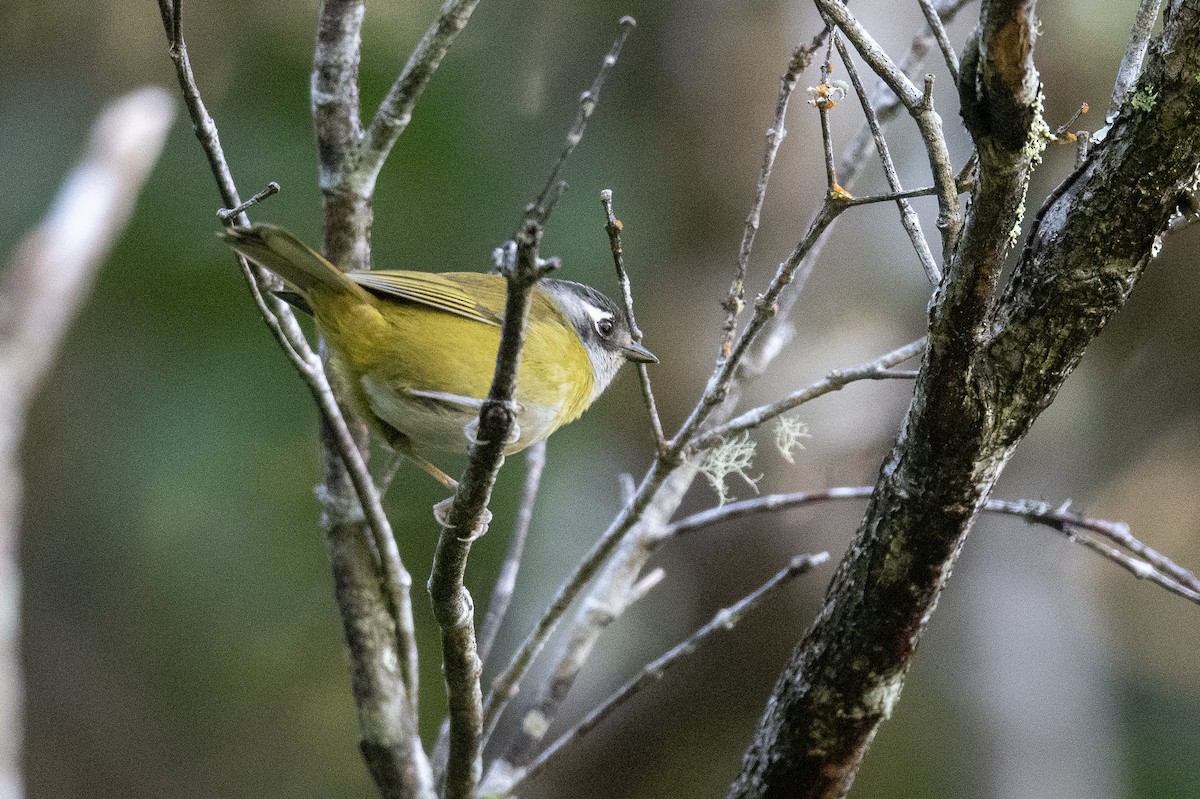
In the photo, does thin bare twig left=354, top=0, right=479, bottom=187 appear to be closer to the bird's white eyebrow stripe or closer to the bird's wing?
the bird's wing

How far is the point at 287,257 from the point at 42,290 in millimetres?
1049

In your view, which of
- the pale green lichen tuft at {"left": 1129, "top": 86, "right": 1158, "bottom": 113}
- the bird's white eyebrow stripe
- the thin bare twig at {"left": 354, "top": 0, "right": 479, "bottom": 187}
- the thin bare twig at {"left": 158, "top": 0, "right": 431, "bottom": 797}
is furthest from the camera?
the bird's white eyebrow stripe

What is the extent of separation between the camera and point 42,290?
3.00 meters

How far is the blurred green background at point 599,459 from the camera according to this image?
525 centimetres

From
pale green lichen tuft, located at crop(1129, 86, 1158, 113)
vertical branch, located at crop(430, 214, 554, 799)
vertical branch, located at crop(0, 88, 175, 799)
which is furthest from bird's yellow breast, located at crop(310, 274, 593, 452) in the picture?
pale green lichen tuft, located at crop(1129, 86, 1158, 113)

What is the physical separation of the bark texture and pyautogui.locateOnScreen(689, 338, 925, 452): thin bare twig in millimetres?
294

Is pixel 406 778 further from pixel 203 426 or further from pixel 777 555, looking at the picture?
pixel 203 426

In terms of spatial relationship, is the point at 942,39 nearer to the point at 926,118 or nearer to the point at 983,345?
the point at 926,118

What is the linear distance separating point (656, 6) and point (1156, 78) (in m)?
4.83

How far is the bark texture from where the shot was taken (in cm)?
152

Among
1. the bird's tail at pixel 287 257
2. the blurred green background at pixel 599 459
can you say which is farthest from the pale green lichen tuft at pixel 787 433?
the blurred green background at pixel 599 459

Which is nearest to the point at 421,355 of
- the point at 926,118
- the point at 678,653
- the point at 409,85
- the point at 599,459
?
the point at 409,85

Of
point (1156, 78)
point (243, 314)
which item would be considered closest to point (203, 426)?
point (243, 314)

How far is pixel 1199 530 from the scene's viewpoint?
5.71 meters
